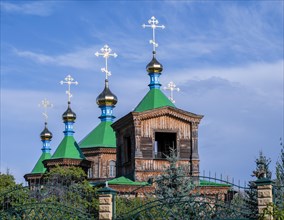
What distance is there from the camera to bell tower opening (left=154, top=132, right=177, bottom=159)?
25984 mm

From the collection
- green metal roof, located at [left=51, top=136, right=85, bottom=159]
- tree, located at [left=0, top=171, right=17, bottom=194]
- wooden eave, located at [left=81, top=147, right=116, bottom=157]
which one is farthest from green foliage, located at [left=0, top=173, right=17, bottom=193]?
wooden eave, located at [left=81, top=147, right=116, bottom=157]

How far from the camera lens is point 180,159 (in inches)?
995

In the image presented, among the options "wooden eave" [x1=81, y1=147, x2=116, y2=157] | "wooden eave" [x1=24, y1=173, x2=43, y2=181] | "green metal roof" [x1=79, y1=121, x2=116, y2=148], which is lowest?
"wooden eave" [x1=24, y1=173, x2=43, y2=181]

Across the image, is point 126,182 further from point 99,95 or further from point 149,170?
point 99,95

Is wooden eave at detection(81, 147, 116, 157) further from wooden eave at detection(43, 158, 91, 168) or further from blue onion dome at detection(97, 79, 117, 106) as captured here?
blue onion dome at detection(97, 79, 117, 106)

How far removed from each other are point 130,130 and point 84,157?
6257mm

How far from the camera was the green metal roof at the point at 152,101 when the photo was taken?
25.7 m

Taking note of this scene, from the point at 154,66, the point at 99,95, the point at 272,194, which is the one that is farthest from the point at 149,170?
the point at 272,194

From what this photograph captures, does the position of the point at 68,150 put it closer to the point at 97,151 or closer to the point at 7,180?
the point at 97,151

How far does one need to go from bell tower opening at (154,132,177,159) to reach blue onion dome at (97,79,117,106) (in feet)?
22.6

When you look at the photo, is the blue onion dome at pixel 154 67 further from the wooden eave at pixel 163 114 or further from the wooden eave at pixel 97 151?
the wooden eave at pixel 97 151

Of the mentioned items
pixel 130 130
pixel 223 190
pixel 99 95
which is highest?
pixel 99 95

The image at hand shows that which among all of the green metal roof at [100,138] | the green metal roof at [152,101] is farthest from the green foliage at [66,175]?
the green metal roof at [152,101]

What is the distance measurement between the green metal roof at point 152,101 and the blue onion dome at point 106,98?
7.18 metres
